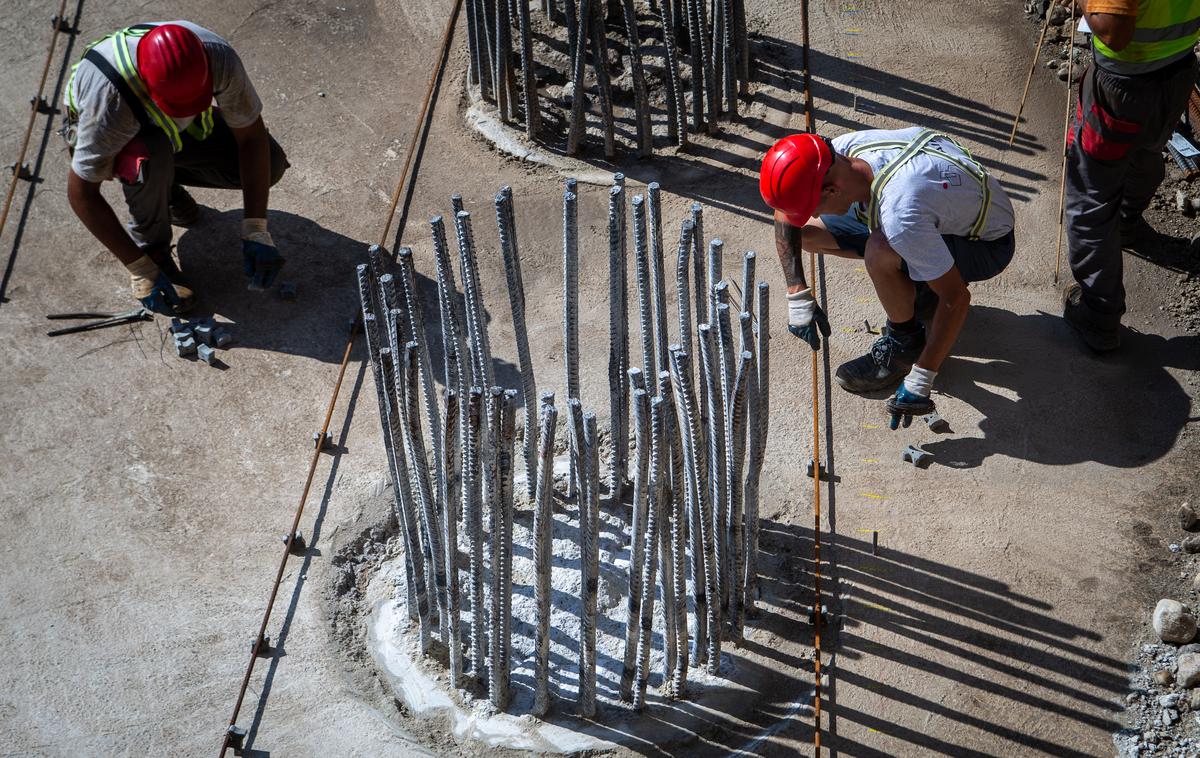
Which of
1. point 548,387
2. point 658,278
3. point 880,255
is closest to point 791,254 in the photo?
point 880,255

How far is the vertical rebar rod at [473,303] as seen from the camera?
505 cm

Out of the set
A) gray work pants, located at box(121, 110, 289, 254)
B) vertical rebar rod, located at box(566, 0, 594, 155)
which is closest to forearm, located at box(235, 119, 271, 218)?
gray work pants, located at box(121, 110, 289, 254)

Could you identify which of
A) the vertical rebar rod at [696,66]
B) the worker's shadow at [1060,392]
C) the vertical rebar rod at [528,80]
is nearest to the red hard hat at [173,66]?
the vertical rebar rod at [528,80]

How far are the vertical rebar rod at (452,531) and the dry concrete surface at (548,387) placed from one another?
0.33 m

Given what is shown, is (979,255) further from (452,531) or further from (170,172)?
(170,172)

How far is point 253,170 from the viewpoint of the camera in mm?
6984

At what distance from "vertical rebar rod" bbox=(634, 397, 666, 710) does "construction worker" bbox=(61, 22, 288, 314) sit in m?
3.41

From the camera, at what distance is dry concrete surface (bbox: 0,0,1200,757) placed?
501 cm

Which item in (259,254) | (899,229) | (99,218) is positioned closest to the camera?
(899,229)

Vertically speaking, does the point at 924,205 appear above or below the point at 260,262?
above

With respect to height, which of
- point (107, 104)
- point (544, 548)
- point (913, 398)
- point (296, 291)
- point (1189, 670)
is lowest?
point (1189, 670)

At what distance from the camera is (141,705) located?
506cm

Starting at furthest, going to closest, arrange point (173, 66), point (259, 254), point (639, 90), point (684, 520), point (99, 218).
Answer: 1. point (639, 90)
2. point (259, 254)
3. point (99, 218)
4. point (173, 66)
5. point (684, 520)

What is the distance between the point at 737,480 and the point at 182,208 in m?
4.30
